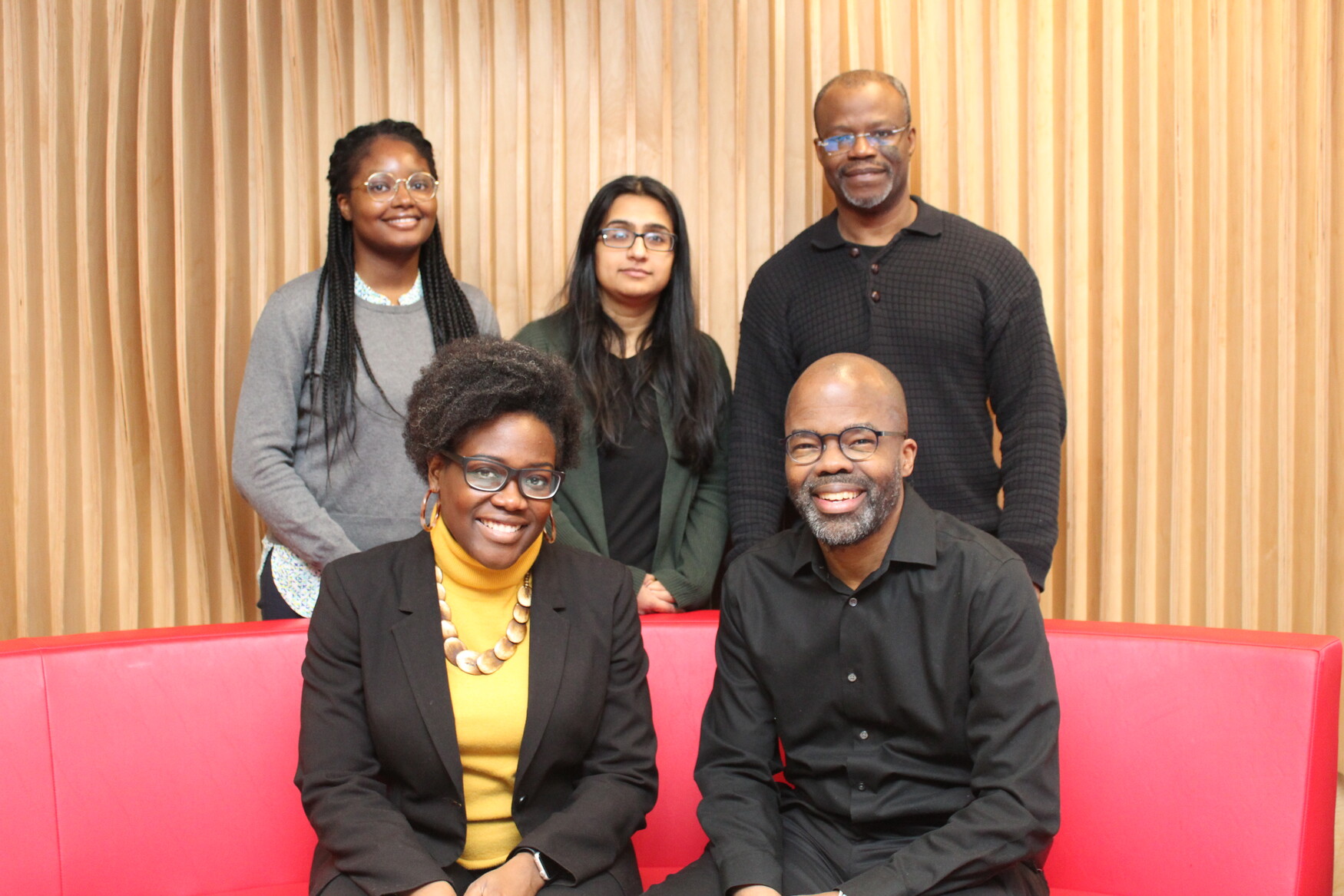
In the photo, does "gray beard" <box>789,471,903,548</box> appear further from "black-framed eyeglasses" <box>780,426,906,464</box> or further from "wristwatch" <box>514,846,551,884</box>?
"wristwatch" <box>514,846,551,884</box>

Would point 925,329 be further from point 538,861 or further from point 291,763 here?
point 291,763

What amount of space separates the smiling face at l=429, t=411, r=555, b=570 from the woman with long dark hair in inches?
29.3

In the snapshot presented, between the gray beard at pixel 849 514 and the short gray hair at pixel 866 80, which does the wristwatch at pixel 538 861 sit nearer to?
the gray beard at pixel 849 514

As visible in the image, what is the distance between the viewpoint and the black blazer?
1.99 meters

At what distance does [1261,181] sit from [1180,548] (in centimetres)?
121

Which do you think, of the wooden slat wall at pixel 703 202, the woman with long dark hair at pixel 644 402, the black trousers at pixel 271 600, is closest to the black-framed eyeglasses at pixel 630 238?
the woman with long dark hair at pixel 644 402

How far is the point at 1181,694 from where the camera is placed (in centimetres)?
233

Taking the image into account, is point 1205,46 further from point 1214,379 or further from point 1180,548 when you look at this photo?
point 1180,548

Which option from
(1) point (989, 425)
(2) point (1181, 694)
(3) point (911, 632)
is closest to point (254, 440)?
(3) point (911, 632)

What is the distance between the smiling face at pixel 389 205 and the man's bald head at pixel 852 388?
A: 49.3 inches

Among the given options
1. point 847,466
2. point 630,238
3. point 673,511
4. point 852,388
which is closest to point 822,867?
point 847,466

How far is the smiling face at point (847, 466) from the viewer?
6.94ft

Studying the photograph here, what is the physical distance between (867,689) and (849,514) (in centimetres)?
35

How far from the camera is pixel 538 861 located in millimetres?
2014
